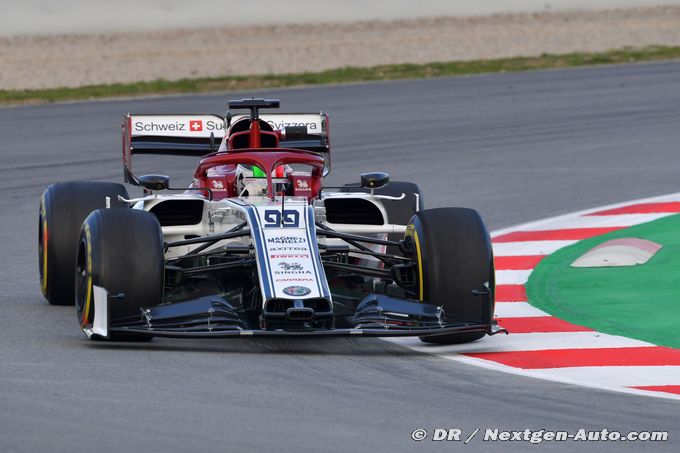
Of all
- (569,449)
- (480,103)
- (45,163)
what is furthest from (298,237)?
(480,103)

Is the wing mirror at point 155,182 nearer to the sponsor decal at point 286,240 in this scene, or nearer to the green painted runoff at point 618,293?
the sponsor decal at point 286,240

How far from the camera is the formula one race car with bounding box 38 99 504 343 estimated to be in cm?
821

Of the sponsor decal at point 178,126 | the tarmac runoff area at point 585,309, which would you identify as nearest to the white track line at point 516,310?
the tarmac runoff area at point 585,309

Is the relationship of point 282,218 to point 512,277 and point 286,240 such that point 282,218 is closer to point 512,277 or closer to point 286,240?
point 286,240

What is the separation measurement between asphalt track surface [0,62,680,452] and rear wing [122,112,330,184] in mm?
1309

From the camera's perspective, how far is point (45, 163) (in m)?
16.8

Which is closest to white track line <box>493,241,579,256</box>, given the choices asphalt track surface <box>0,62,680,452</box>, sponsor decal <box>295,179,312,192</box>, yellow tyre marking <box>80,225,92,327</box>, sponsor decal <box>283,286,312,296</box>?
asphalt track surface <box>0,62,680,452</box>

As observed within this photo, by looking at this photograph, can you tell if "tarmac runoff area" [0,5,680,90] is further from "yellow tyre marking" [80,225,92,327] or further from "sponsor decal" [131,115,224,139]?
"yellow tyre marking" [80,225,92,327]

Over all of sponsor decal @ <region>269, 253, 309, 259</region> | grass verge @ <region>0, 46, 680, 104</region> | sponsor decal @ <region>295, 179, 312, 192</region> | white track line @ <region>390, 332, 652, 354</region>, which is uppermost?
grass verge @ <region>0, 46, 680, 104</region>

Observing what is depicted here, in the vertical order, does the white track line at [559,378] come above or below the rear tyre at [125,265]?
below

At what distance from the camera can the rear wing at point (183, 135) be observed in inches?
454

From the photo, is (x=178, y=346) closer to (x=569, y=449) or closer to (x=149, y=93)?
(x=569, y=449)

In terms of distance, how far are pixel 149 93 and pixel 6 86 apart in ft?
10.5

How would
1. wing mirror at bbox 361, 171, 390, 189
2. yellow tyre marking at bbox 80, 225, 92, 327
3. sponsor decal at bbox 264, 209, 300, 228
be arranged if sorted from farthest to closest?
wing mirror at bbox 361, 171, 390, 189
sponsor decal at bbox 264, 209, 300, 228
yellow tyre marking at bbox 80, 225, 92, 327
